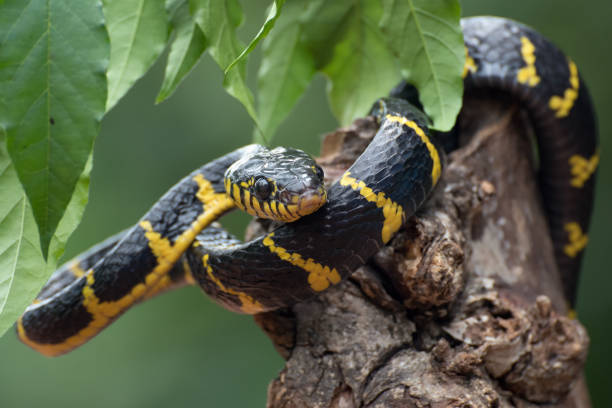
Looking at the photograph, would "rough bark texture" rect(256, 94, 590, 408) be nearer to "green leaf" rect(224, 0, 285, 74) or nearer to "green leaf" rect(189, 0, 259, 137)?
"green leaf" rect(189, 0, 259, 137)

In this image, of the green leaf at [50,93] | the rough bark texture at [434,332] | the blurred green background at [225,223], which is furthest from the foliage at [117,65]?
the blurred green background at [225,223]

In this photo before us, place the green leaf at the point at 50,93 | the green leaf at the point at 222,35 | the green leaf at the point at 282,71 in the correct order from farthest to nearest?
the green leaf at the point at 282,71
the green leaf at the point at 222,35
the green leaf at the point at 50,93

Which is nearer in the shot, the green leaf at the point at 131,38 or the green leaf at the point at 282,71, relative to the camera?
the green leaf at the point at 131,38

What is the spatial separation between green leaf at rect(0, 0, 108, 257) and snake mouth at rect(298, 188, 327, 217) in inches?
22.9

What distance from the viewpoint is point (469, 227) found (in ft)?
6.53

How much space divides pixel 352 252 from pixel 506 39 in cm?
127

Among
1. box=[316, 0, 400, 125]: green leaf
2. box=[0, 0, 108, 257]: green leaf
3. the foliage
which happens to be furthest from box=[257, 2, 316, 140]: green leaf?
box=[0, 0, 108, 257]: green leaf

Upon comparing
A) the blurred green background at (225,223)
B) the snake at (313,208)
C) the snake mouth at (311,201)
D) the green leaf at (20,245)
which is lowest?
the blurred green background at (225,223)

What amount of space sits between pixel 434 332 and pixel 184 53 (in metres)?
1.12

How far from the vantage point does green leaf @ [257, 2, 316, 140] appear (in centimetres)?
214

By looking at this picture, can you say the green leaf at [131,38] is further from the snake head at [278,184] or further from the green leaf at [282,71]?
the green leaf at [282,71]

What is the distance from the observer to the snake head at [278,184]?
1531mm

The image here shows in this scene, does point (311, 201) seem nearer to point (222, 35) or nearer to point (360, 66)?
point (222, 35)

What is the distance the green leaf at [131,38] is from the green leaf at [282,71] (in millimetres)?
697
